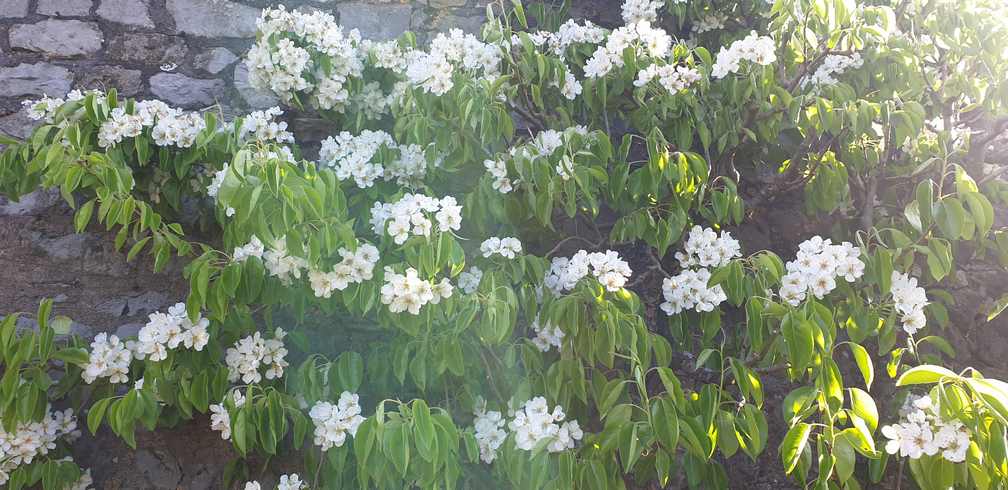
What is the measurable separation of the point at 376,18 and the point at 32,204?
98 centimetres

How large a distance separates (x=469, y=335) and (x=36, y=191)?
1105 mm

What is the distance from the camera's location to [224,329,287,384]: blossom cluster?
→ 1599 millimetres

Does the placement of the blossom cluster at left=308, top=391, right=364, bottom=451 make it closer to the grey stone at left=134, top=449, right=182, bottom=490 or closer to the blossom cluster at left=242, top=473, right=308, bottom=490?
the blossom cluster at left=242, top=473, right=308, bottom=490

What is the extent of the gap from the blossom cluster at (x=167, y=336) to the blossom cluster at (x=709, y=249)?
0.99m

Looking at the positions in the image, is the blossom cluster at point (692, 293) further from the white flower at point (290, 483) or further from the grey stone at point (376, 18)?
the grey stone at point (376, 18)

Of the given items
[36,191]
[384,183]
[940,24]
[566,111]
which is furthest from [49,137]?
[940,24]

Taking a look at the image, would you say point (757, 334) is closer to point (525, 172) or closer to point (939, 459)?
point (939, 459)

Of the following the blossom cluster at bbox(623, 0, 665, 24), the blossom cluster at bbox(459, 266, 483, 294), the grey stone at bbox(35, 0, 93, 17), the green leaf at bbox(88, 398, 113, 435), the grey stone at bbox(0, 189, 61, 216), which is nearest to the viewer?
the green leaf at bbox(88, 398, 113, 435)

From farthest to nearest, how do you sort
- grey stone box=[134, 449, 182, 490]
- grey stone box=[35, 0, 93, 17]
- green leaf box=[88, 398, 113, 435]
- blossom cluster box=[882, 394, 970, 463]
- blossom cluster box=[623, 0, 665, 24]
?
blossom cluster box=[623, 0, 665, 24] < grey stone box=[35, 0, 93, 17] < grey stone box=[134, 449, 182, 490] < green leaf box=[88, 398, 113, 435] < blossom cluster box=[882, 394, 970, 463]

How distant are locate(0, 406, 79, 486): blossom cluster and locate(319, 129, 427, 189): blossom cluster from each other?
0.79m

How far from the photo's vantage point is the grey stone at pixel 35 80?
193 cm

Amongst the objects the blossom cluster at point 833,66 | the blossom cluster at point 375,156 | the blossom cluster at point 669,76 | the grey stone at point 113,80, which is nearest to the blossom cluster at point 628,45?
the blossom cluster at point 669,76

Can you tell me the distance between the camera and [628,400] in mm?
1507

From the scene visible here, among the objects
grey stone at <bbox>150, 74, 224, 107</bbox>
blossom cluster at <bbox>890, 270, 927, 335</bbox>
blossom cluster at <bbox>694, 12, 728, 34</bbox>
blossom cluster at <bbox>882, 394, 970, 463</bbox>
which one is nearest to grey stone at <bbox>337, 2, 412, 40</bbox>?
grey stone at <bbox>150, 74, 224, 107</bbox>
